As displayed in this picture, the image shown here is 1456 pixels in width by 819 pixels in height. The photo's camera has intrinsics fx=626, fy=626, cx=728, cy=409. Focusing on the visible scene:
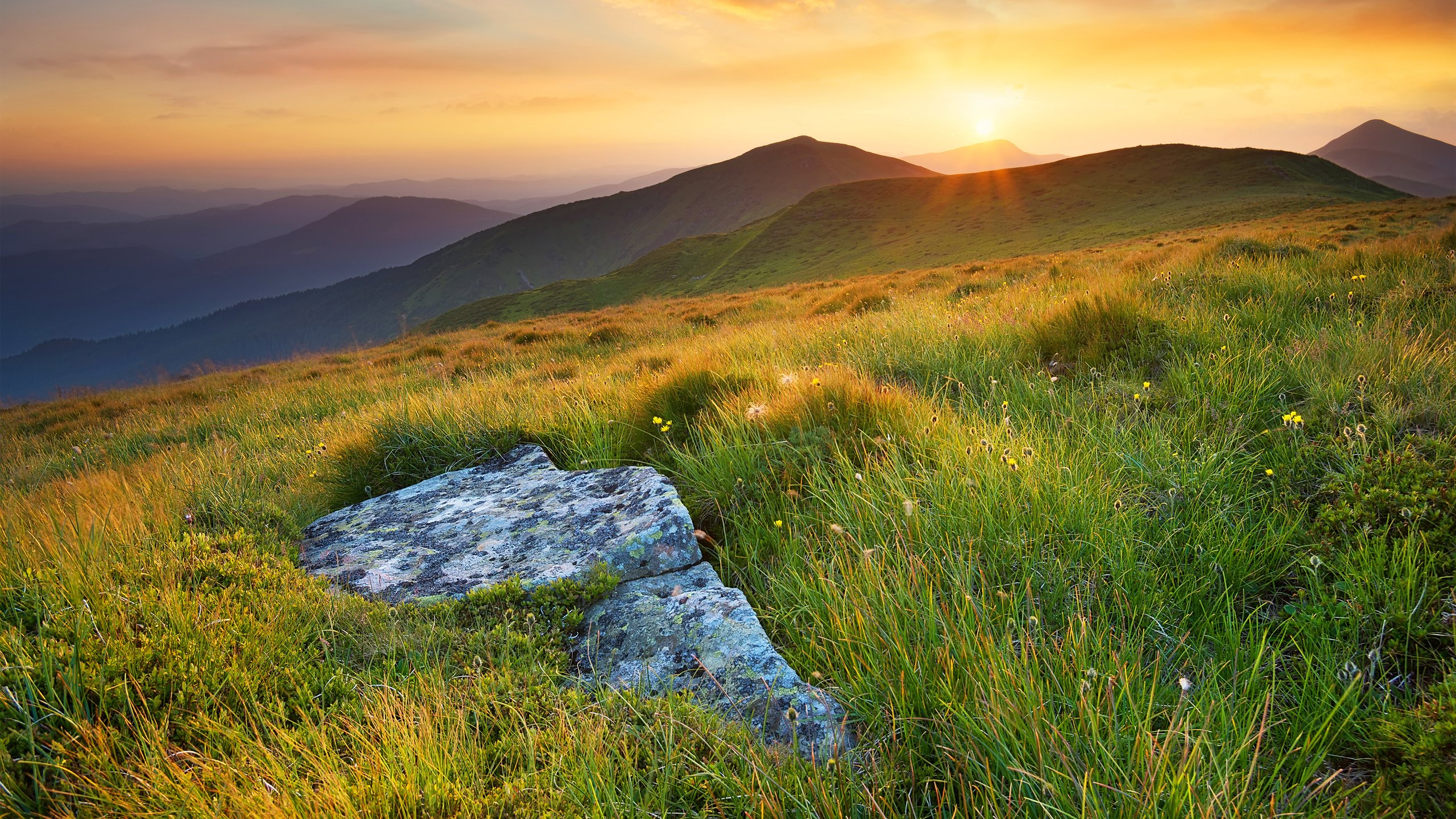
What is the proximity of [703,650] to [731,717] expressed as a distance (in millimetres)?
370

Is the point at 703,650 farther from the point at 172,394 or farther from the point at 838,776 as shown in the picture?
the point at 172,394

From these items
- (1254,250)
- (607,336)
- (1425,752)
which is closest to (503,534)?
(1425,752)

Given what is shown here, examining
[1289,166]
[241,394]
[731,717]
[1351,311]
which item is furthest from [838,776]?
[1289,166]

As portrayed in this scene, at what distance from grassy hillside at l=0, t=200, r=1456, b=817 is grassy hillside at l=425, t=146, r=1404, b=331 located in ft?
178

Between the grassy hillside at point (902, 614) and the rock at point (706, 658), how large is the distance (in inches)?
4.8

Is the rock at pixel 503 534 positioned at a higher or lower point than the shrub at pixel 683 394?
lower

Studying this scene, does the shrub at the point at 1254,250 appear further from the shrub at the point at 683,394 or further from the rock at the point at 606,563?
the rock at the point at 606,563

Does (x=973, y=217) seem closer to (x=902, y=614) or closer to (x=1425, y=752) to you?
(x=902, y=614)

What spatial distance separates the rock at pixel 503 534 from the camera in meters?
2.97

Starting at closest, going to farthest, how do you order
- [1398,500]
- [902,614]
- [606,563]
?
[902,614] → [1398,500] → [606,563]

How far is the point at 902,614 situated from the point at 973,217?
94253 mm

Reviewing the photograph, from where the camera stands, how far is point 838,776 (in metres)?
1.61

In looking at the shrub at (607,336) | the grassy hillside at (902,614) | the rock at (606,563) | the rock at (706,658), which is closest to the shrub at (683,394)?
the grassy hillside at (902,614)

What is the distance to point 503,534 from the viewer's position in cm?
340
